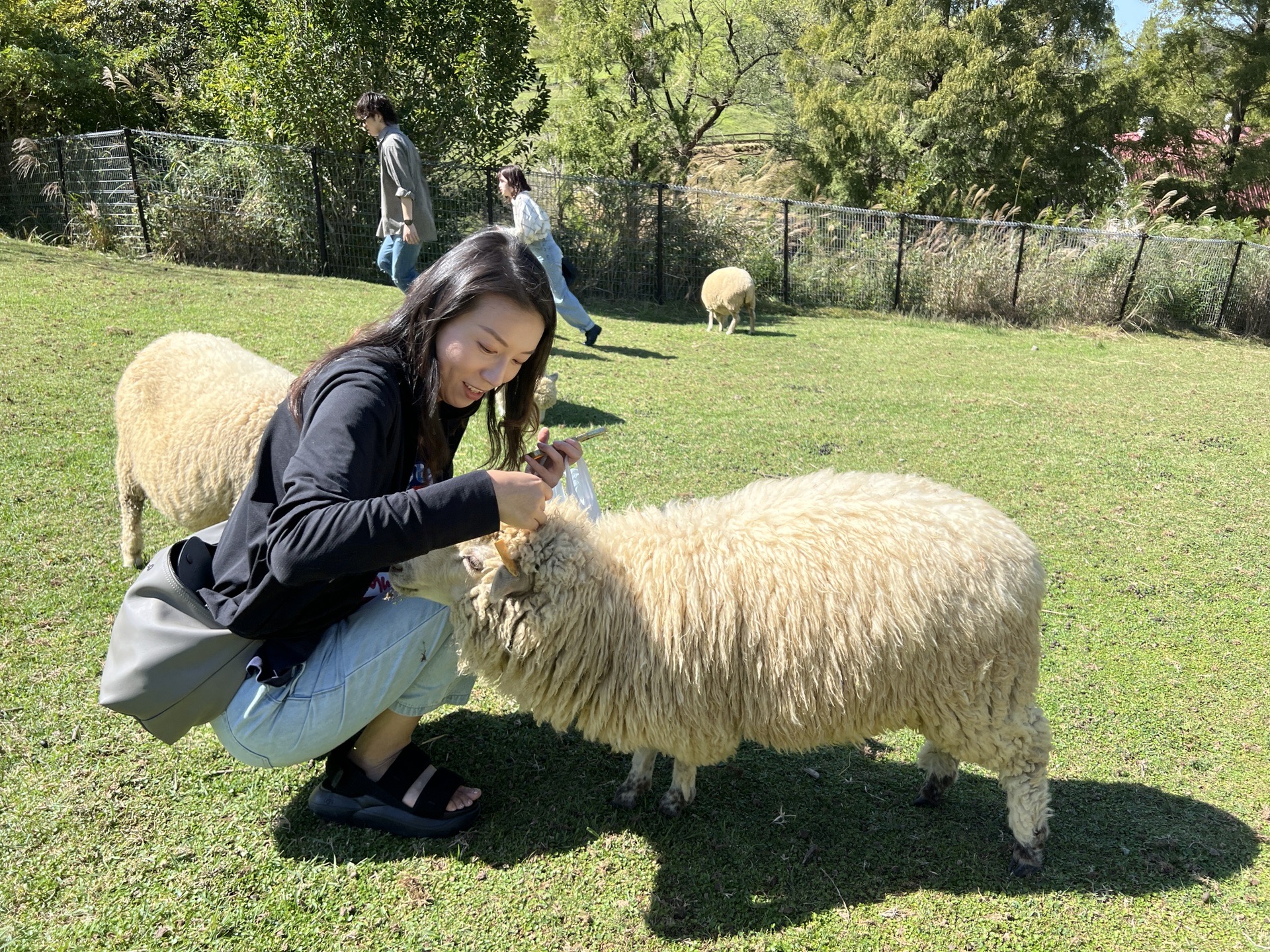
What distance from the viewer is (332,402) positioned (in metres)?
1.96

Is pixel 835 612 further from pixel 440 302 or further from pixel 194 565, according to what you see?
pixel 194 565

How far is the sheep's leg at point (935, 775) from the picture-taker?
286cm

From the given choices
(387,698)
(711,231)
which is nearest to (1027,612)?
(387,698)

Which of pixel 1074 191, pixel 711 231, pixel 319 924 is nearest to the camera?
pixel 319 924

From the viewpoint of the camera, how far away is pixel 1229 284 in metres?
14.6

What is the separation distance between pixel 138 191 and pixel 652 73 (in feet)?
44.1

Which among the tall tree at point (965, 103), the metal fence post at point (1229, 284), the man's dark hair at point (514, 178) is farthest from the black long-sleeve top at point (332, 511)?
the tall tree at point (965, 103)

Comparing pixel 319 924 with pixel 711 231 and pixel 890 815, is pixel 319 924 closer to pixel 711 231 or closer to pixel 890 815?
pixel 890 815

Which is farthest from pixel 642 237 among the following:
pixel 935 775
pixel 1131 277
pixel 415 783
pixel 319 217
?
pixel 415 783

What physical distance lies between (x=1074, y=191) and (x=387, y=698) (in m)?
23.4

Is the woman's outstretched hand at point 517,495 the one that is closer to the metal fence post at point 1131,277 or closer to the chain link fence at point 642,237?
the chain link fence at point 642,237

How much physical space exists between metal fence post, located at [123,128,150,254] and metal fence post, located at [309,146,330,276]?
6.80 feet

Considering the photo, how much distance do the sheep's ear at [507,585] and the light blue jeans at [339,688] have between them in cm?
19

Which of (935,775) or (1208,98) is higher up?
(1208,98)
